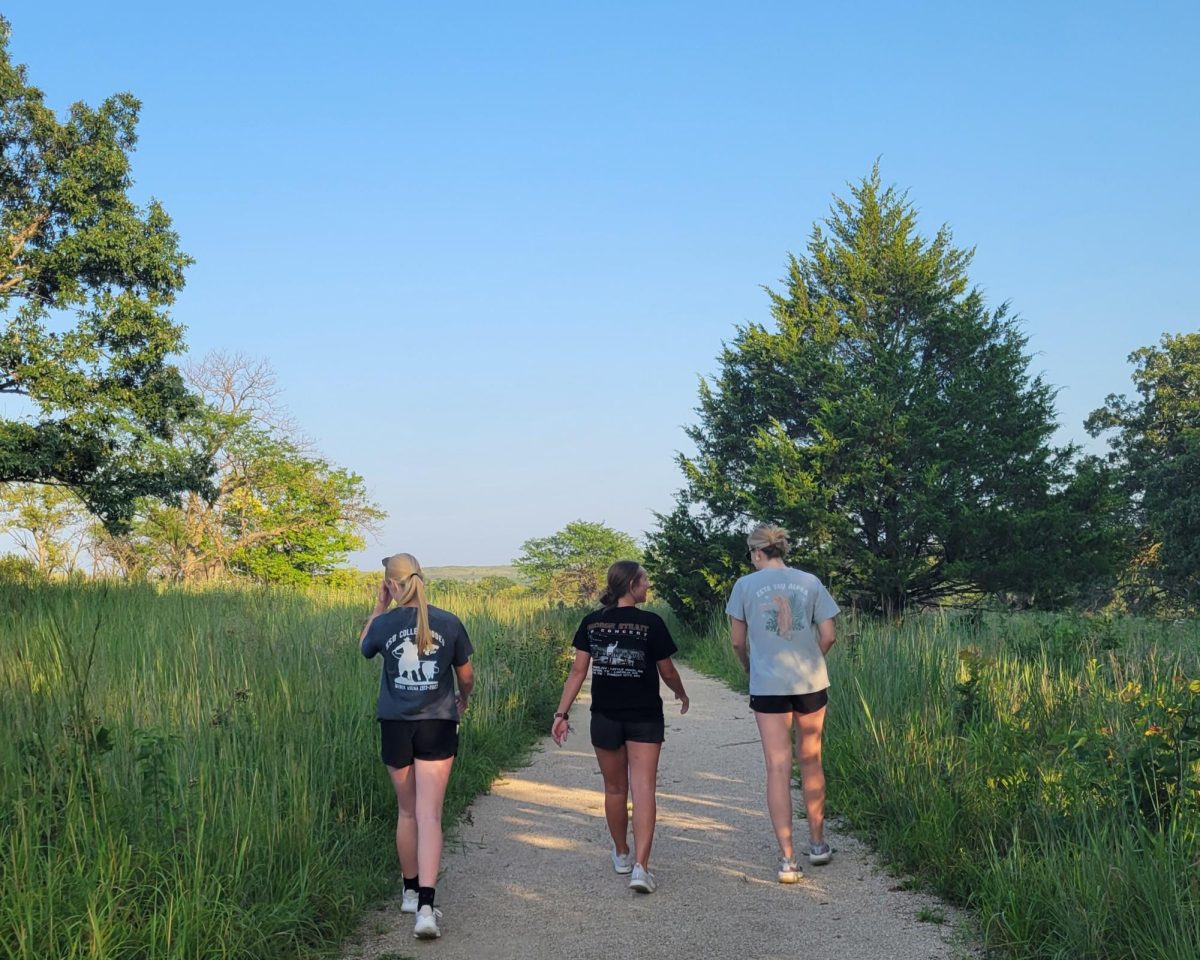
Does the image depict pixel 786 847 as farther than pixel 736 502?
No

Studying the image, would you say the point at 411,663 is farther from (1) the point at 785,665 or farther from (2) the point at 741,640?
(1) the point at 785,665

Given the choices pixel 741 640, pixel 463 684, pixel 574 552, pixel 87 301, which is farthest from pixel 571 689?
pixel 574 552

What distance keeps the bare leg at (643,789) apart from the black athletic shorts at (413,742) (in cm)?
121

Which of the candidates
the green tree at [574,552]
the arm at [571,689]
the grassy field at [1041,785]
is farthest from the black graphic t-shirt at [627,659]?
the green tree at [574,552]

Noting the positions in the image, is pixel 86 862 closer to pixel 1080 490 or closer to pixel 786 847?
pixel 786 847

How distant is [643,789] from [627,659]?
2.53 feet

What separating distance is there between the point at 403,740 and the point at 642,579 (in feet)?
5.65

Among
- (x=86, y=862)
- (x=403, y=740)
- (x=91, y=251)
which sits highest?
(x=91, y=251)

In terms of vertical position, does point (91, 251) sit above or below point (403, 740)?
above

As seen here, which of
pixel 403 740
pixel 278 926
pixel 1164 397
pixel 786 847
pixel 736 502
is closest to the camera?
pixel 278 926

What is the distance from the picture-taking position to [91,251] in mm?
19453

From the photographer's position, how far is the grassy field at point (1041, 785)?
3.97 metres

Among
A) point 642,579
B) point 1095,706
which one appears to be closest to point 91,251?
point 642,579

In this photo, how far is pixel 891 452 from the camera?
1055 inches
